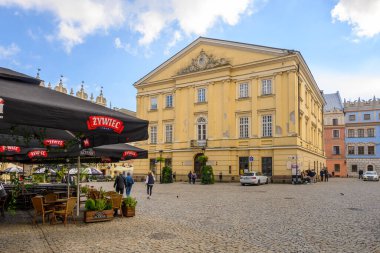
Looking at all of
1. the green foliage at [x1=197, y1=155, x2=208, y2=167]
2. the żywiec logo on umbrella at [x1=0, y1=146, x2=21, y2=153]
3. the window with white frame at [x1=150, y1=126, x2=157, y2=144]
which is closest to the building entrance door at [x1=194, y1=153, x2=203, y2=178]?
the green foliage at [x1=197, y1=155, x2=208, y2=167]

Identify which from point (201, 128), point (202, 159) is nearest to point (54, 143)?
point (202, 159)

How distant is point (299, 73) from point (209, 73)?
10.3 m

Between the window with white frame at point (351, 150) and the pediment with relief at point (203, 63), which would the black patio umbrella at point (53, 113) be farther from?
the window with white frame at point (351, 150)

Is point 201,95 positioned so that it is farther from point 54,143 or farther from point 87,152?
point 54,143

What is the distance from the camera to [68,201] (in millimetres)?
10695

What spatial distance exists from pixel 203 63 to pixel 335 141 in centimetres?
4464

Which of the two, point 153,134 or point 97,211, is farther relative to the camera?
point 153,134

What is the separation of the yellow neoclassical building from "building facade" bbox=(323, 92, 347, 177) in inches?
1180

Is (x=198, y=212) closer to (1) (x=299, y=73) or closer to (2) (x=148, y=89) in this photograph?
(1) (x=299, y=73)

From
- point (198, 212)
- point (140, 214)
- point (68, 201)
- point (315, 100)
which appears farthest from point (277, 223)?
point (315, 100)

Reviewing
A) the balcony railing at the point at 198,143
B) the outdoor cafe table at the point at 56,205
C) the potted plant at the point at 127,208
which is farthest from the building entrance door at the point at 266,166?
the outdoor cafe table at the point at 56,205

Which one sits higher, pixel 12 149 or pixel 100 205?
pixel 12 149

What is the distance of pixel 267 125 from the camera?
38656 millimetres

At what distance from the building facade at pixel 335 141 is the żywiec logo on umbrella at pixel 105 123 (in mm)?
73339
